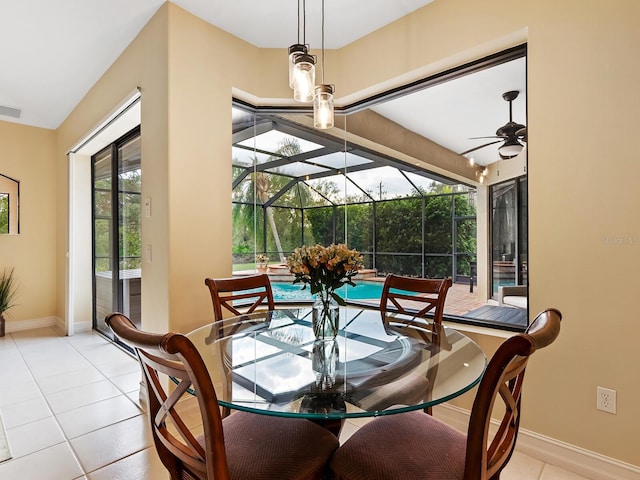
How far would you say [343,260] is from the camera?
1.68 meters

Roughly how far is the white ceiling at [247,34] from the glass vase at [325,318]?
1.62m

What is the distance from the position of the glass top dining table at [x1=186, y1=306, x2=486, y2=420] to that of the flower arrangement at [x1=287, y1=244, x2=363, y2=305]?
28cm

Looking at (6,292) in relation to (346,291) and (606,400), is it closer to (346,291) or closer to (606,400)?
(346,291)

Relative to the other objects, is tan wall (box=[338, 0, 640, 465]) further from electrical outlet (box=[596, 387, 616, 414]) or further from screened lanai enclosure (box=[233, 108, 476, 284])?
screened lanai enclosure (box=[233, 108, 476, 284])

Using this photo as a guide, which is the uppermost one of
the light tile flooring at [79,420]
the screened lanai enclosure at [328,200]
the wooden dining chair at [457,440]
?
the screened lanai enclosure at [328,200]

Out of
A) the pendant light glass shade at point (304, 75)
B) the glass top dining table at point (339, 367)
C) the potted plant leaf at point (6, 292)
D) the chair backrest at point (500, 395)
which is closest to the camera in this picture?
the chair backrest at point (500, 395)

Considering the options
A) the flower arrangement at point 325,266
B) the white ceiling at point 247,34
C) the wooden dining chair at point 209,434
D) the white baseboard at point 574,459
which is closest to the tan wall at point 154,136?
the white ceiling at point 247,34

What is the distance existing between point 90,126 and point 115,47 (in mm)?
1131

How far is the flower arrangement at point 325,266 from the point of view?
1.67 meters

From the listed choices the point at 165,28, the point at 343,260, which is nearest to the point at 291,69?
the point at 343,260

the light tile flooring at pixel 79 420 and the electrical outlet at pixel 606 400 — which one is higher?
the electrical outlet at pixel 606 400

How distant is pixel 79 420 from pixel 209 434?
2.11 metres

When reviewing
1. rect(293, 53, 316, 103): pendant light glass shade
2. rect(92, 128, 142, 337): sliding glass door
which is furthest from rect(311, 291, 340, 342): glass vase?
rect(92, 128, 142, 337): sliding glass door

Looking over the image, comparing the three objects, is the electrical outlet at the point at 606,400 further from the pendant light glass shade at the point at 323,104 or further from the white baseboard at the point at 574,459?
the pendant light glass shade at the point at 323,104
